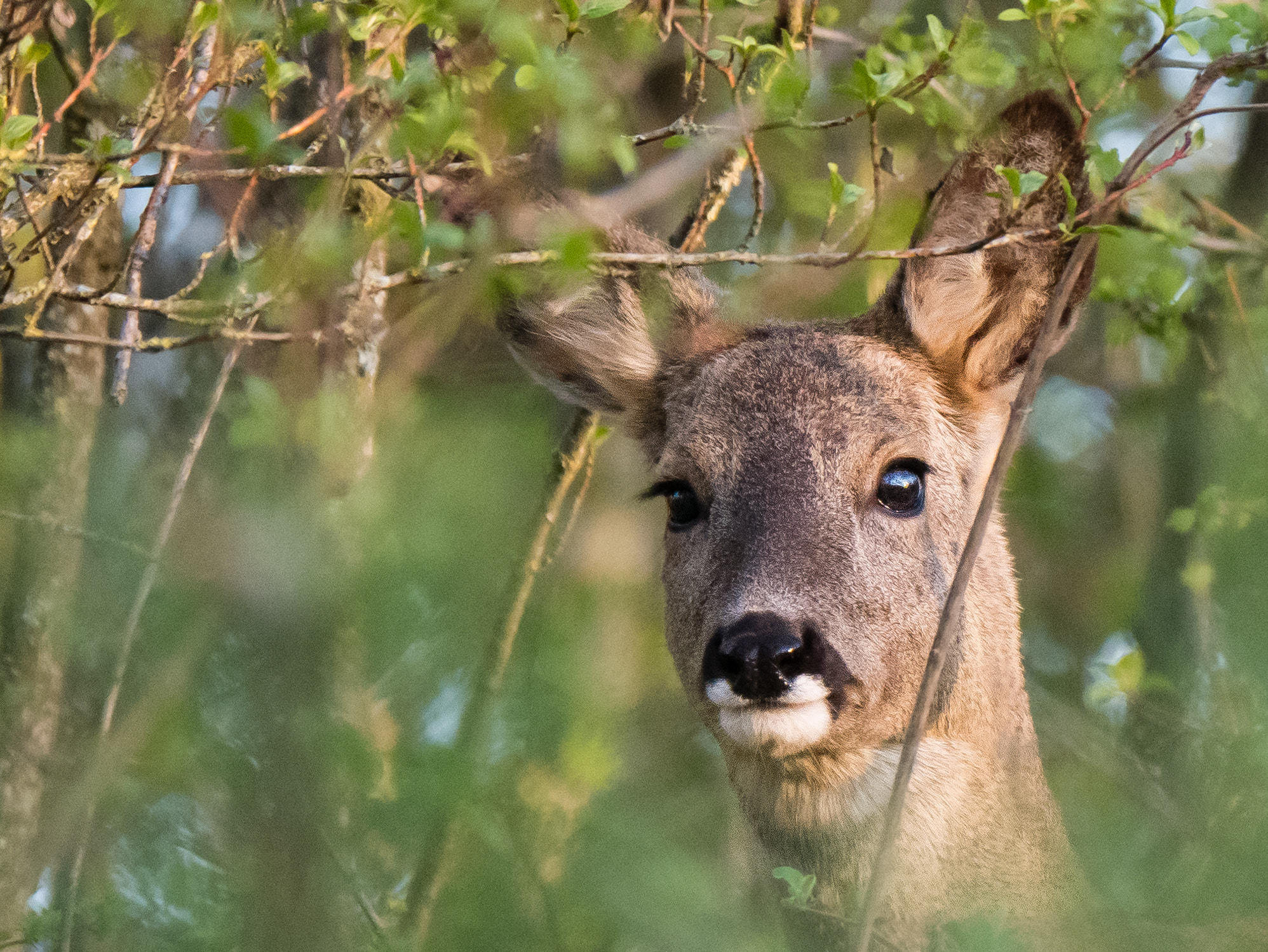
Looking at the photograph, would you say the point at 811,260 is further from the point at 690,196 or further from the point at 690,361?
the point at 690,196

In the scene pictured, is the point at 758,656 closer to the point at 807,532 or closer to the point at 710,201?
the point at 807,532

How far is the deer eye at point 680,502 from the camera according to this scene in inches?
169

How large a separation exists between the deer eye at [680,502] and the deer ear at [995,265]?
988mm

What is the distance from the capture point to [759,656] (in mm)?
3242

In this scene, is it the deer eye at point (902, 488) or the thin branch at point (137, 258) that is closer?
the thin branch at point (137, 258)

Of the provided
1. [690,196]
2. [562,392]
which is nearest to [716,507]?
[562,392]

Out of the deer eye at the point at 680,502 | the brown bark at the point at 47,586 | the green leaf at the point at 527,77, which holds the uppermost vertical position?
the green leaf at the point at 527,77

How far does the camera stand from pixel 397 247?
4.75m

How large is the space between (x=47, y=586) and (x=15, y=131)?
2.40 metres

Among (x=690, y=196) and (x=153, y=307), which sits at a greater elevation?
(x=690, y=196)

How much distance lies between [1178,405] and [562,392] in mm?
3186

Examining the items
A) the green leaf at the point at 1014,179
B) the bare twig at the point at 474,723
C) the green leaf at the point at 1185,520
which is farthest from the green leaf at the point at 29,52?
the green leaf at the point at 1185,520

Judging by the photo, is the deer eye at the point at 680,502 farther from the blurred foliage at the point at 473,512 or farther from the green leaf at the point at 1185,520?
the green leaf at the point at 1185,520

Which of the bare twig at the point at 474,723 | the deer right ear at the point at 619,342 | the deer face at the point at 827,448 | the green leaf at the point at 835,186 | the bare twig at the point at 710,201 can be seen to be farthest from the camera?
the bare twig at the point at 710,201
